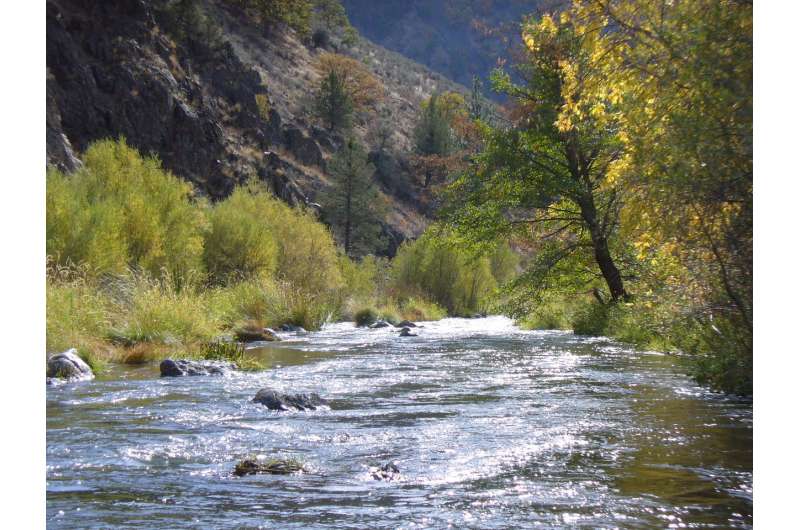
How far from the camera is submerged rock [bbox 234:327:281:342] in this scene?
65.4 feet

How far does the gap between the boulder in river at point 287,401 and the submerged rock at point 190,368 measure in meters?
3.13

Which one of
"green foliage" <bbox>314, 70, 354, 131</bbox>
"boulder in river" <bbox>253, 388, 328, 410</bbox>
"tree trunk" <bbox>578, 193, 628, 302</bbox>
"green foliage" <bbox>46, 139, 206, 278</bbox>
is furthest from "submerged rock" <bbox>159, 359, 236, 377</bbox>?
"green foliage" <bbox>314, 70, 354, 131</bbox>

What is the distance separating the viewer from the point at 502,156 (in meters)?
20.0

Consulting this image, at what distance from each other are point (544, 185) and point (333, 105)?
52.7 m

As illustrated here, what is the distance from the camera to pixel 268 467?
236 inches

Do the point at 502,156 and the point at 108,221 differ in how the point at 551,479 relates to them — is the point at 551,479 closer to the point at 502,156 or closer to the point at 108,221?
the point at 502,156

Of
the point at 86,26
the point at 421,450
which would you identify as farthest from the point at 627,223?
the point at 86,26

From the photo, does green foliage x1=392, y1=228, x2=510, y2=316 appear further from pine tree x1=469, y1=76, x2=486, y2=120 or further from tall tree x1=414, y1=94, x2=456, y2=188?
pine tree x1=469, y1=76, x2=486, y2=120

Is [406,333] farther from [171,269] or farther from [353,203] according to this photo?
[353,203]

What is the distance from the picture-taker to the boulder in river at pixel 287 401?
8.85 m

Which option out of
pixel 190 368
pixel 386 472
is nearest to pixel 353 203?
pixel 190 368
